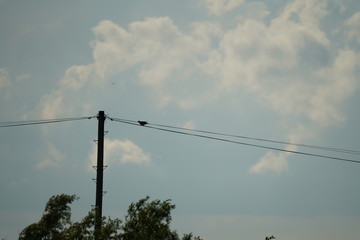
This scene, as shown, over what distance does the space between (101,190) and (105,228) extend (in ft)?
6.40

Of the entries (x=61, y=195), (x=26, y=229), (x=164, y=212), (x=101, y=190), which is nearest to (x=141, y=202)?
(x=164, y=212)

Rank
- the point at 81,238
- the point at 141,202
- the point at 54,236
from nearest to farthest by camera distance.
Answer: the point at 81,238 < the point at 54,236 < the point at 141,202

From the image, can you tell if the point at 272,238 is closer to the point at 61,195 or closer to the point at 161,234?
the point at 161,234

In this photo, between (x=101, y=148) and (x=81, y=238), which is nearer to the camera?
(x=81, y=238)

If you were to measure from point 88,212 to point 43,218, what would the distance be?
3014mm

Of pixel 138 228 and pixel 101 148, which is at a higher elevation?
pixel 101 148

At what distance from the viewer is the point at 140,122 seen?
22938mm

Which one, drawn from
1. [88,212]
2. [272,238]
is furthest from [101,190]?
[272,238]

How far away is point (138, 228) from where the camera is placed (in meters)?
20.9

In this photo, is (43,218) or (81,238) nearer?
(81,238)

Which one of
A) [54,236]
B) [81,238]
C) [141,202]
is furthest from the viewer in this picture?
[141,202]

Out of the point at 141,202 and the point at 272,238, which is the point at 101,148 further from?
the point at 272,238

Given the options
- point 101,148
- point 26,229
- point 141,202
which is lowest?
point 26,229

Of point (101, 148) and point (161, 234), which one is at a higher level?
point (101, 148)
